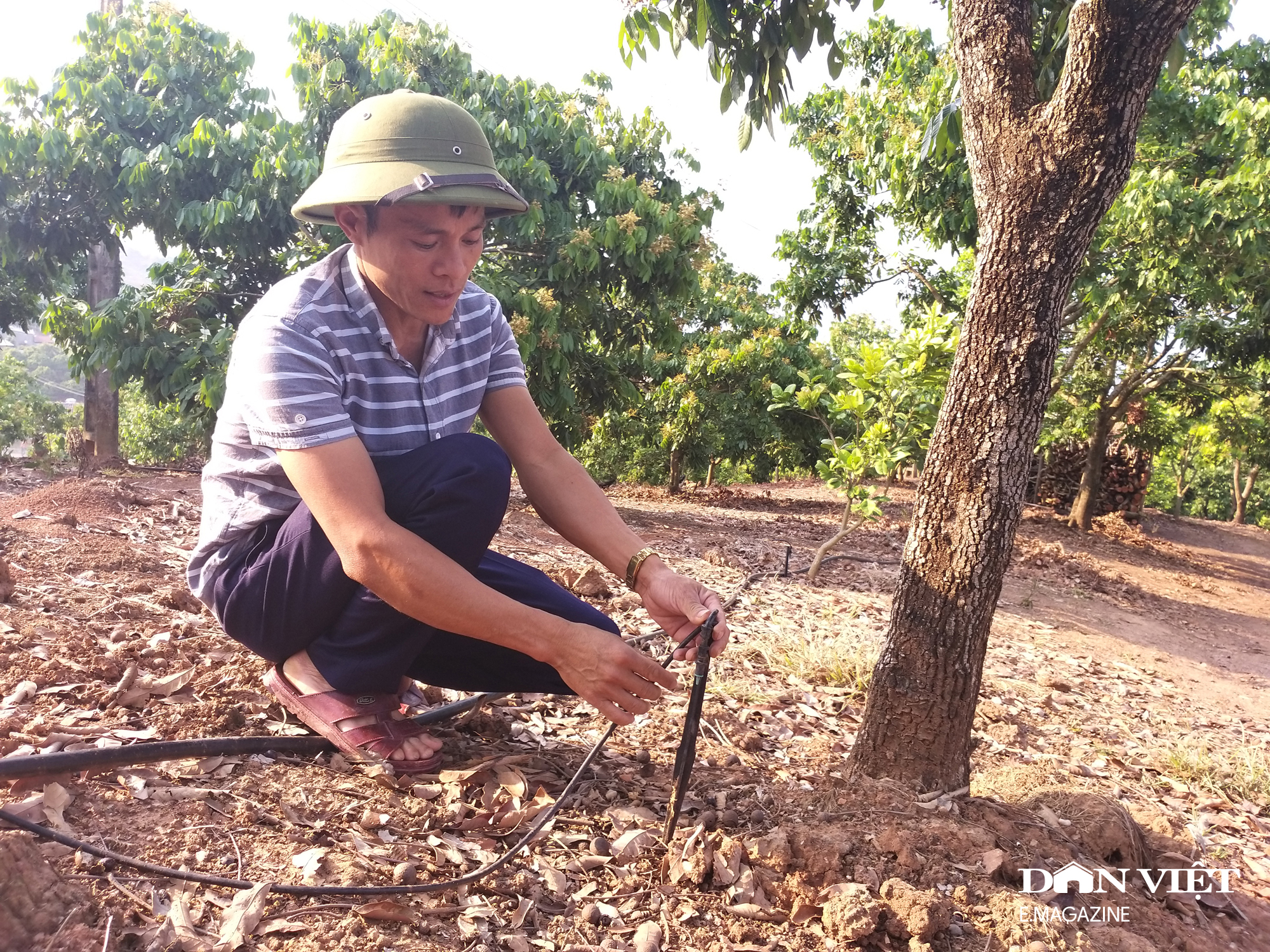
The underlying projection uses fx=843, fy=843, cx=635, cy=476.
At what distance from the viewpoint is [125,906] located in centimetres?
144

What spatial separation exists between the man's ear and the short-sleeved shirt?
0.11 meters

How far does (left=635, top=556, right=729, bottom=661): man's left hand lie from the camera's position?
194cm

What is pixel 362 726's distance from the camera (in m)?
2.06

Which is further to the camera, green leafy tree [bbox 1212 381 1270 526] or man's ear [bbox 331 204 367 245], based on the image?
green leafy tree [bbox 1212 381 1270 526]

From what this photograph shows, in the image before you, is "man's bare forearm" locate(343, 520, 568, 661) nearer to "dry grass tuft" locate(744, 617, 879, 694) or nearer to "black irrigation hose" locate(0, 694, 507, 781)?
"black irrigation hose" locate(0, 694, 507, 781)

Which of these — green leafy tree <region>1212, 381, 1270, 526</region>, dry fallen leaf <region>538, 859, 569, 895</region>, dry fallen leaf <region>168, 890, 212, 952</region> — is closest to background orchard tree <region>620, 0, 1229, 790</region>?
dry fallen leaf <region>538, 859, 569, 895</region>

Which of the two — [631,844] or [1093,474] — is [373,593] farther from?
→ [1093,474]

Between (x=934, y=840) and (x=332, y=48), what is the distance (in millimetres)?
7080

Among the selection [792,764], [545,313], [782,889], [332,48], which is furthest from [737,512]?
[782,889]

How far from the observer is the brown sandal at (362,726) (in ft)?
6.73

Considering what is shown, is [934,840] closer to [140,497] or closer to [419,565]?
[419,565]

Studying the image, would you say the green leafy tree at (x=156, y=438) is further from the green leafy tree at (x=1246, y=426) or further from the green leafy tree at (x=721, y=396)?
the green leafy tree at (x=1246, y=426)

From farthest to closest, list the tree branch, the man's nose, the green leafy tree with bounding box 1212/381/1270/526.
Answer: the green leafy tree with bounding box 1212/381/1270/526 → the tree branch → the man's nose

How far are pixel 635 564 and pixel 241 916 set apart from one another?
1096 millimetres
